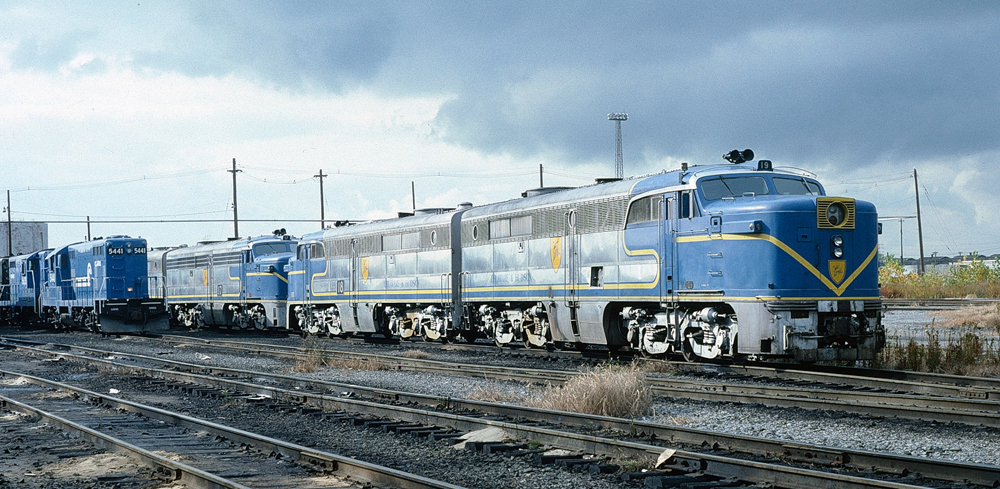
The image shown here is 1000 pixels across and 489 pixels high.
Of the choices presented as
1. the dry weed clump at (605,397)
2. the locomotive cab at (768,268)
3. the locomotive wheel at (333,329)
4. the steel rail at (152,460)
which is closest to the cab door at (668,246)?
the locomotive cab at (768,268)

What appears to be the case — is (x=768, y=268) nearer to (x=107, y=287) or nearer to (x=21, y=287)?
(x=107, y=287)

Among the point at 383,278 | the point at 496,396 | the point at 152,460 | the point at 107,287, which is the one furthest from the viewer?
the point at 107,287

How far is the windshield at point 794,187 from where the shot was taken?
54.1 feet

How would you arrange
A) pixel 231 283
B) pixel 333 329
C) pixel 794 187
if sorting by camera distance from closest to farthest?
1. pixel 794 187
2. pixel 333 329
3. pixel 231 283

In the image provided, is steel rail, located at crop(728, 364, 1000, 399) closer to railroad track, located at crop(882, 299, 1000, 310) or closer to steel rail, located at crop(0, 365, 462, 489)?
steel rail, located at crop(0, 365, 462, 489)

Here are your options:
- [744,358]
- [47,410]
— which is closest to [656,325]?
[744,358]

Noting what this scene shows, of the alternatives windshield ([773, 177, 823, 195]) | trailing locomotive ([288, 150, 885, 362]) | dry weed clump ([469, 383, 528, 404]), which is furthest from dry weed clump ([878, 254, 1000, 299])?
dry weed clump ([469, 383, 528, 404])

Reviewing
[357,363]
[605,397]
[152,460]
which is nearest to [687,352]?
[605,397]

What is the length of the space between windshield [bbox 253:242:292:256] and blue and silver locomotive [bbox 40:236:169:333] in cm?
413

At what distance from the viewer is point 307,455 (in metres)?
9.25

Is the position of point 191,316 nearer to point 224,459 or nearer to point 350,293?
point 350,293

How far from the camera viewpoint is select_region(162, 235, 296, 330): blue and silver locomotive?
1378 inches

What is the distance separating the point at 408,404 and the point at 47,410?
538 cm

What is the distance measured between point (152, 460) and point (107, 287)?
28501 millimetres
